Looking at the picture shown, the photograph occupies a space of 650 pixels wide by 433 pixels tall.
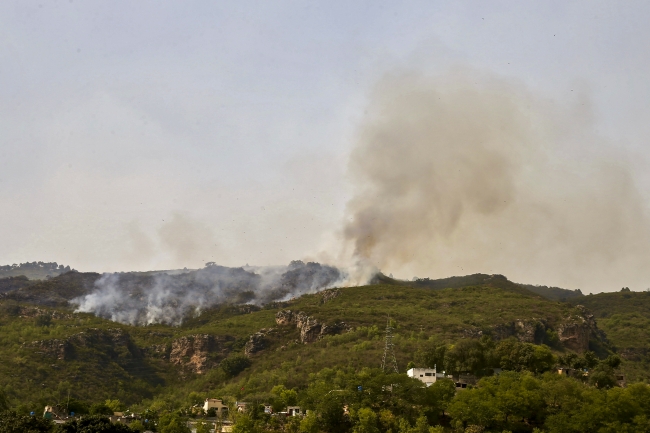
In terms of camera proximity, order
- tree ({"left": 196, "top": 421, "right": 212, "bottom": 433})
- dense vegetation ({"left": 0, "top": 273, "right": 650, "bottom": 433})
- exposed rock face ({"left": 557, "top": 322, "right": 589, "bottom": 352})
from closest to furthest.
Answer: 1. dense vegetation ({"left": 0, "top": 273, "right": 650, "bottom": 433})
2. tree ({"left": 196, "top": 421, "right": 212, "bottom": 433})
3. exposed rock face ({"left": 557, "top": 322, "right": 589, "bottom": 352})

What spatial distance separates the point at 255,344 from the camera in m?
144

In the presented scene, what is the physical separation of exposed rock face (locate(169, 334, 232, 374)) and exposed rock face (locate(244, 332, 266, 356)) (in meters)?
7.27

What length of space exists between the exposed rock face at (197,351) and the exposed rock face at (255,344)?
23.9ft

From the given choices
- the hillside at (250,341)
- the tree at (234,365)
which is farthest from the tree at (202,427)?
the tree at (234,365)

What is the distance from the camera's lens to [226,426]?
92188mm

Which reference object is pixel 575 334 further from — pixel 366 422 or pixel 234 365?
pixel 366 422

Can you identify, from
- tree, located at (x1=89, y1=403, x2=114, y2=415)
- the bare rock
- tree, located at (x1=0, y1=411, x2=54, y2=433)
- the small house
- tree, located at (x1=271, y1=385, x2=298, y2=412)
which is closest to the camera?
tree, located at (x1=0, y1=411, x2=54, y2=433)

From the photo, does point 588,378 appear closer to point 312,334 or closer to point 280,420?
point 280,420

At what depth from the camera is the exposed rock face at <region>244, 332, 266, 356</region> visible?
143 meters

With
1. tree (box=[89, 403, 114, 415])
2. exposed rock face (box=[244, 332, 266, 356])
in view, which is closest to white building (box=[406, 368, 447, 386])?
tree (box=[89, 403, 114, 415])

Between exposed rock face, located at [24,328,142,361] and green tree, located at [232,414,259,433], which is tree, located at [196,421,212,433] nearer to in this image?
green tree, located at [232,414,259,433]

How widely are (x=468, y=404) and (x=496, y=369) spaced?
2021cm

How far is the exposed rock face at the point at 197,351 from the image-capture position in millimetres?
145500

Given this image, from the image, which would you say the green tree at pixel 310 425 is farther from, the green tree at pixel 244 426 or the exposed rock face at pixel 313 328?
the exposed rock face at pixel 313 328
